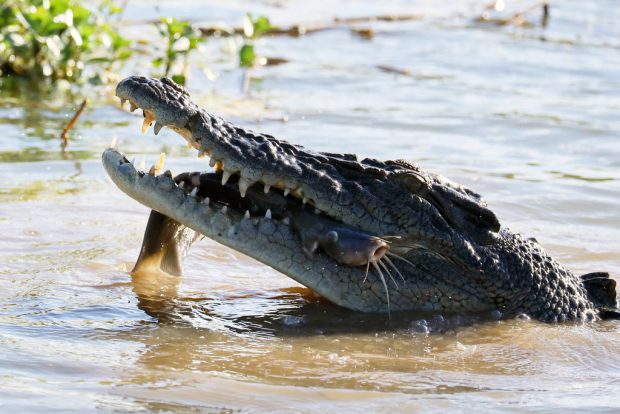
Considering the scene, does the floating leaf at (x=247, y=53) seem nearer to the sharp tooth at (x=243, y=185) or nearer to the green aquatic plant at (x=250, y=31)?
the green aquatic plant at (x=250, y=31)

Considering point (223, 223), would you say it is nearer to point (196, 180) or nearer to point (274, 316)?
point (196, 180)

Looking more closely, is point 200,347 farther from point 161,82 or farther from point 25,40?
point 25,40

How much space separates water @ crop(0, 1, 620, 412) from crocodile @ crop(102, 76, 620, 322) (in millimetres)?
147

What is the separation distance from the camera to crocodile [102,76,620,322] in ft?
15.4

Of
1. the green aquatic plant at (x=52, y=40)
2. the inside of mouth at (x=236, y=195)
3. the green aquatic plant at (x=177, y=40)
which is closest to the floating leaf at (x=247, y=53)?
the green aquatic plant at (x=177, y=40)

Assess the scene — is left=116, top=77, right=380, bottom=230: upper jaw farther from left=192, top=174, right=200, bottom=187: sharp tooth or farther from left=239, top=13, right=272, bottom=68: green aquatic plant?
left=239, top=13, right=272, bottom=68: green aquatic plant

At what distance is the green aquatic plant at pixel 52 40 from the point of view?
358 inches

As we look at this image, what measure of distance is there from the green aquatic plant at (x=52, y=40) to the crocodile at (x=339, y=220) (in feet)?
14.2

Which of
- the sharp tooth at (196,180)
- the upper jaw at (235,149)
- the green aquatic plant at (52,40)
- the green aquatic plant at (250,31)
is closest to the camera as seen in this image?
the upper jaw at (235,149)

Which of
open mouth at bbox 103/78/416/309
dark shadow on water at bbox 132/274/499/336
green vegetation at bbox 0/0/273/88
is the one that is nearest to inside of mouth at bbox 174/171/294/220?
open mouth at bbox 103/78/416/309

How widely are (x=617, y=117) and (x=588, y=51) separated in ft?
11.0

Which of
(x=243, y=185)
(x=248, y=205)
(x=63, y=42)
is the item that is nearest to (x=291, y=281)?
(x=248, y=205)

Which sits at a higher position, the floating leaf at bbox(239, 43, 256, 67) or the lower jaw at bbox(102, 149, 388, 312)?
the floating leaf at bbox(239, 43, 256, 67)

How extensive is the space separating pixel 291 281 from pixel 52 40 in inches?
172
